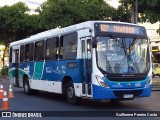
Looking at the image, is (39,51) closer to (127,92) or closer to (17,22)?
(127,92)

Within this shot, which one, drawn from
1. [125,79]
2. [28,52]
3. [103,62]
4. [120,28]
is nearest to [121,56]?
[103,62]

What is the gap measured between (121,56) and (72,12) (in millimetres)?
22973

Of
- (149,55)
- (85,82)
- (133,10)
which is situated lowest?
(85,82)

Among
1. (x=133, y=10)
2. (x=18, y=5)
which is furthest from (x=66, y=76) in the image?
(x=18, y=5)

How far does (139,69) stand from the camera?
14.9 m

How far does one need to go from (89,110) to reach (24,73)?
27.8 feet

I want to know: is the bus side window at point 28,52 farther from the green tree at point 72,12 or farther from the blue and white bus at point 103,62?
the green tree at point 72,12

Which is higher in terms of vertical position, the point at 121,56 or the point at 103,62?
the point at 121,56

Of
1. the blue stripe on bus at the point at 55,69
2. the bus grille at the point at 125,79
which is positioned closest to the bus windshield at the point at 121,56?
the bus grille at the point at 125,79

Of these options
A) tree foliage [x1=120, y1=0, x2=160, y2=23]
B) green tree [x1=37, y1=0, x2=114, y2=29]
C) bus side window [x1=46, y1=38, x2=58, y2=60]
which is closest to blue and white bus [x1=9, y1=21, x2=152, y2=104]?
bus side window [x1=46, y1=38, x2=58, y2=60]

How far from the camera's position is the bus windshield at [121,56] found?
14.4 m

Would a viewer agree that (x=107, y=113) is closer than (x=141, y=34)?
Yes

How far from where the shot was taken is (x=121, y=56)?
14.7 metres

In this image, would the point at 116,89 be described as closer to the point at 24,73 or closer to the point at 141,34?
the point at 141,34
